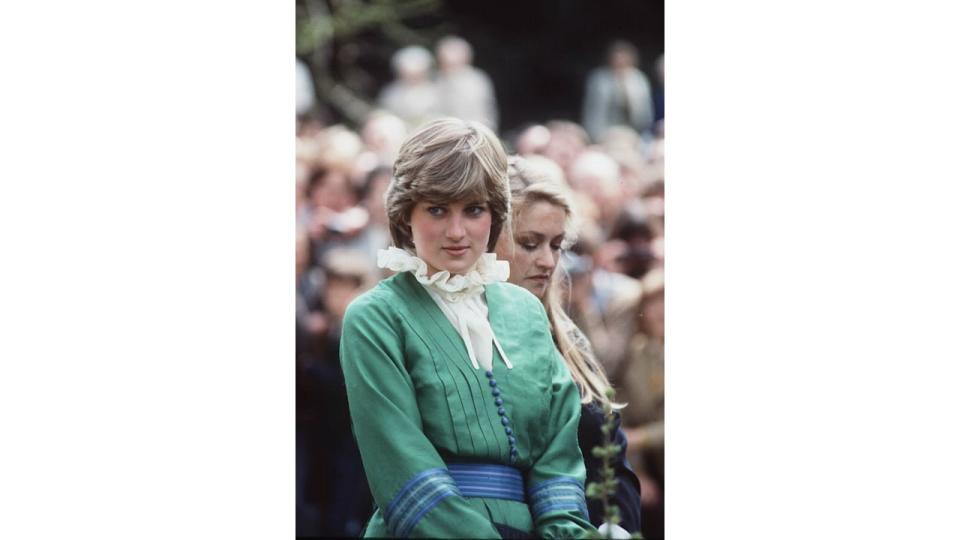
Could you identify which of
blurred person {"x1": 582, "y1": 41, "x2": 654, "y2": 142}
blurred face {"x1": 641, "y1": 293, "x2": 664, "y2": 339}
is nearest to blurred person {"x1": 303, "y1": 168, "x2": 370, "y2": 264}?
blurred person {"x1": 582, "y1": 41, "x2": 654, "y2": 142}

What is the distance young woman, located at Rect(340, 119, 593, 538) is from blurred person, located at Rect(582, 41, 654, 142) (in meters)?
0.40

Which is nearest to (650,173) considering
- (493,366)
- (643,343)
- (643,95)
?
(643,95)

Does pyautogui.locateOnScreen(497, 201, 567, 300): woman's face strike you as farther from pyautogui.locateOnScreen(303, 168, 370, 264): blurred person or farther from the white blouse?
pyautogui.locateOnScreen(303, 168, 370, 264): blurred person

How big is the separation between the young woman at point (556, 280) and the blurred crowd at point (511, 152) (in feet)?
0.12

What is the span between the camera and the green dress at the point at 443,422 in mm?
4023

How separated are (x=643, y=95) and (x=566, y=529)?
131cm

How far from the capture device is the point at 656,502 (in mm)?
4469

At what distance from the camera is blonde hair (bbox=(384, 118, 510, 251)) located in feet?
13.7

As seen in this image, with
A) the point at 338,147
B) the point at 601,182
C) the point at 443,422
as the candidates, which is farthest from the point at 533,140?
the point at 443,422

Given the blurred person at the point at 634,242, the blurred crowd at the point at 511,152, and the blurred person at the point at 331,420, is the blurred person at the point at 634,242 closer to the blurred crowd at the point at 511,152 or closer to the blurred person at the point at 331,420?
the blurred crowd at the point at 511,152

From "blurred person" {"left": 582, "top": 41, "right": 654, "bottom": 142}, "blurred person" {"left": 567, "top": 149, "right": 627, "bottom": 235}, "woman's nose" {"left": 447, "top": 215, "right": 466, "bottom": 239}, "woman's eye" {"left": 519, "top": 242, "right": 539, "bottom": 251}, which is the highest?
"blurred person" {"left": 582, "top": 41, "right": 654, "bottom": 142}

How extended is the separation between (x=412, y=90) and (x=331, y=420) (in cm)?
101

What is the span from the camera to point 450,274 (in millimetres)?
4219

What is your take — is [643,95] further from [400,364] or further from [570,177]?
[400,364]
